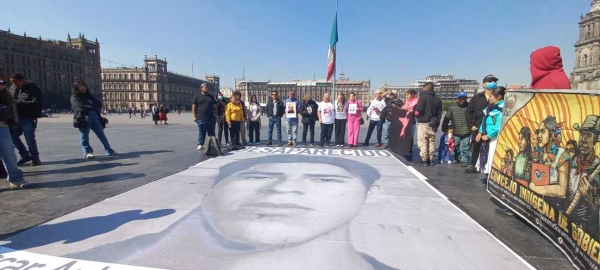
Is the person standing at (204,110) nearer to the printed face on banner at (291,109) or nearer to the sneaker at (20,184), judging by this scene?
the printed face on banner at (291,109)

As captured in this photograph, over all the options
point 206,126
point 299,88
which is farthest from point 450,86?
point 206,126

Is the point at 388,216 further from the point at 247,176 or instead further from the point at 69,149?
the point at 69,149

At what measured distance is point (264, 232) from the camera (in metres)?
2.39

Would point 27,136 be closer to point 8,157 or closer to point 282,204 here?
point 8,157

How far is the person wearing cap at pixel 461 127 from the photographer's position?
5500 millimetres

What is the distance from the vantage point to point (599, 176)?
1719 mm

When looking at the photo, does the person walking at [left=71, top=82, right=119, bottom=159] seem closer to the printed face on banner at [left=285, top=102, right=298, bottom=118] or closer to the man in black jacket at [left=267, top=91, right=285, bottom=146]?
the man in black jacket at [left=267, top=91, right=285, bottom=146]

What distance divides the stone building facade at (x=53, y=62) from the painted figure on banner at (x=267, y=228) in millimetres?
76005

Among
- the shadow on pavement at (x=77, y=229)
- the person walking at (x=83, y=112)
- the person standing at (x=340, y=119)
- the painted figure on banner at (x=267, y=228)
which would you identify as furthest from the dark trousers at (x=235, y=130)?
the shadow on pavement at (x=77, y=229)

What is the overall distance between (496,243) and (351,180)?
6.73 ft

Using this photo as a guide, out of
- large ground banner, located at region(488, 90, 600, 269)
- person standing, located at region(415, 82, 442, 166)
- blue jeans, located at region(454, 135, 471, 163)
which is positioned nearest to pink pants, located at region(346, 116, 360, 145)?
person standing, located at region(415, 82, 442, 166)

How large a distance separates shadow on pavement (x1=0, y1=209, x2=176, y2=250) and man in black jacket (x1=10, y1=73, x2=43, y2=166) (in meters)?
3.35

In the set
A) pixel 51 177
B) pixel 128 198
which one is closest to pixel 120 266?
pixel 128 198

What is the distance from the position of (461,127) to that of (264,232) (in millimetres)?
4876
